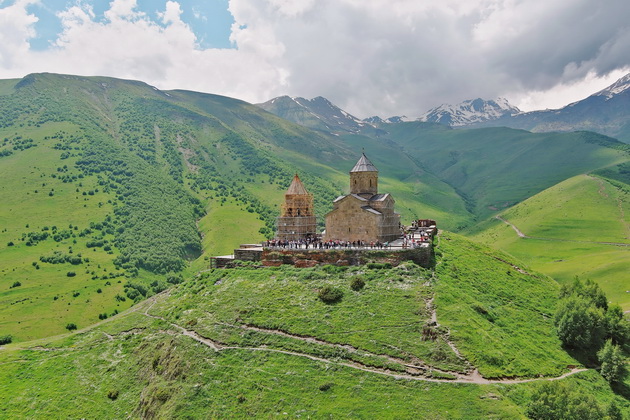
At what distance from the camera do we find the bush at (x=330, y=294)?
154ft

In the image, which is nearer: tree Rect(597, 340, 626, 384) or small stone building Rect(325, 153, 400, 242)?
tree Rect(597, 340, 626, 384)

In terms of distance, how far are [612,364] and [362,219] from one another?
31996 millimetres

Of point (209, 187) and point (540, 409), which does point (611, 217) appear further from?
point (209, 187)

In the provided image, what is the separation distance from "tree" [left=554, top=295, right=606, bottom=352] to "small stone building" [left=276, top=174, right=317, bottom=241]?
3564 centimetres

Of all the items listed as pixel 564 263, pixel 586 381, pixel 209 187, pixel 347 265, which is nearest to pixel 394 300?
pixel 347 265

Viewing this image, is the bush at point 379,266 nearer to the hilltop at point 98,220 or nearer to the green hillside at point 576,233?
the green hillside at point 576,233

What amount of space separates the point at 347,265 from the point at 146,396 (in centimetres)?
2586

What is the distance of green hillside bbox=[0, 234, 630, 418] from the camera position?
35625mm

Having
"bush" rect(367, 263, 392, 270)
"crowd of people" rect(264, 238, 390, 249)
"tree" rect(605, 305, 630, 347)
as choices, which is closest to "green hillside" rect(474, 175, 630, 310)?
"tree" rect(605, 305, 630, 347)

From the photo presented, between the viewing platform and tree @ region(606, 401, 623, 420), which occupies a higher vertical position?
the viewing platform

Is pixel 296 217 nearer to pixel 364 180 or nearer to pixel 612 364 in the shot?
pixel 364 180

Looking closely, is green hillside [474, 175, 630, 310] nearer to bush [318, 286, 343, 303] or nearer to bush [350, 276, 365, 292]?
bush [350, 276, 365, 292]

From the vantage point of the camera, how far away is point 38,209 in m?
134

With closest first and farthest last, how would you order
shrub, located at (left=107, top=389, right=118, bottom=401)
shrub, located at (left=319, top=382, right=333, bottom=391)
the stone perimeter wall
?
shrub, located at (left=319, top=382, right=333, bottom=391) → shrub, located at (left=107, top=389, right=118, bottom=401) → the stone perimeter wall
